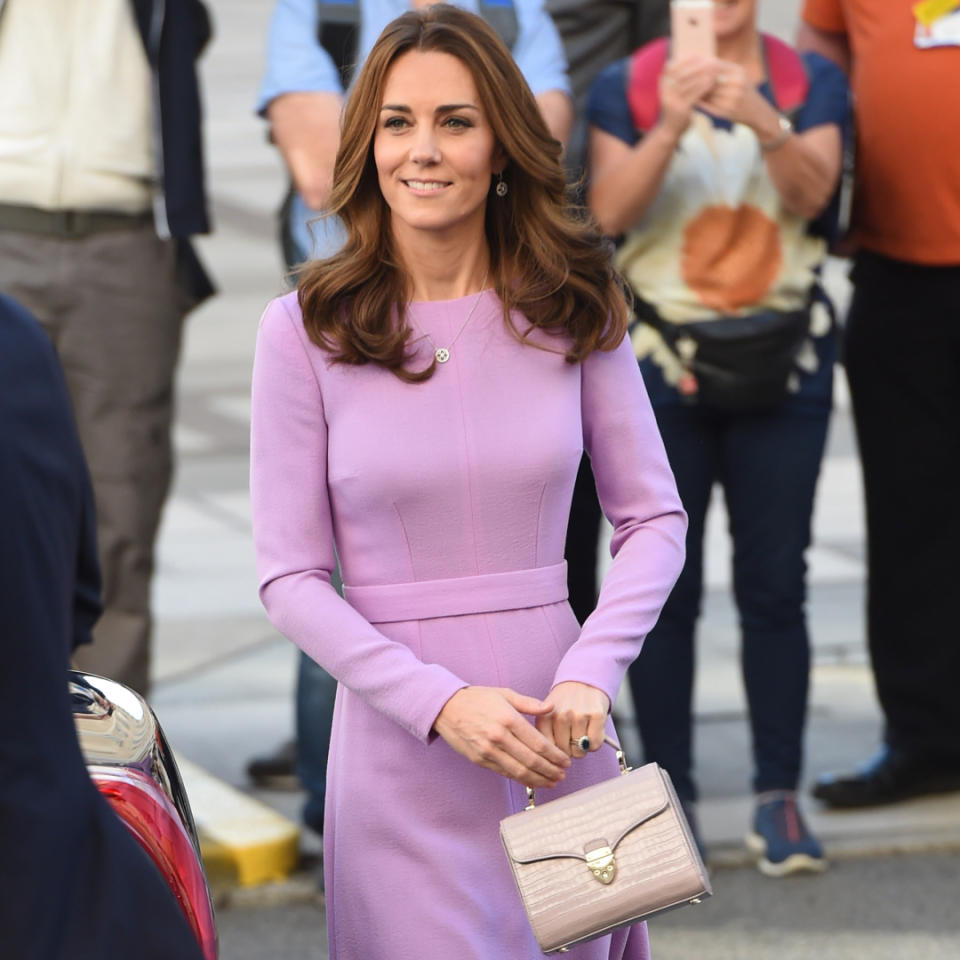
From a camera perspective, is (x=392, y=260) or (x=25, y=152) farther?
(x=25, y=152)

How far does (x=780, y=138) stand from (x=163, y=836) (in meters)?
2.59

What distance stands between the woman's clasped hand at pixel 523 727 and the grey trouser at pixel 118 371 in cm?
254

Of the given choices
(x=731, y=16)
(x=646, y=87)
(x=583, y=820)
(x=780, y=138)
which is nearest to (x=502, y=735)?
(x=583, y=820)

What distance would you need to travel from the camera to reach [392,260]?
2824mm

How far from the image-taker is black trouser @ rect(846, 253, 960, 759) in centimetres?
496

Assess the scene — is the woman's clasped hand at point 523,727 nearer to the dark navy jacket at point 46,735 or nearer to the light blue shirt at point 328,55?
the dark navy jacket at point 46,735

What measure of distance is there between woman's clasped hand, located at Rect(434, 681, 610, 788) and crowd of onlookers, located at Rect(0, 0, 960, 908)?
1581mm

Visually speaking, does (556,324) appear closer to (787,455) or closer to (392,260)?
(392,260)

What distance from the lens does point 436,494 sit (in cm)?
269

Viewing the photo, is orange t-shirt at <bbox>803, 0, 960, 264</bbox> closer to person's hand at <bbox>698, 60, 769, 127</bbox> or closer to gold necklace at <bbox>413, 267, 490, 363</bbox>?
person's hand at <bbox>698, 60, 769, 127</bbox>

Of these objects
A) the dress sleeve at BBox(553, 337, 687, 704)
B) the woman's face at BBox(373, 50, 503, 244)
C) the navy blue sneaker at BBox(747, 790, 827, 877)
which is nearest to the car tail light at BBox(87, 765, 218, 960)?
the dress sleeve at BBox(553, 337, 687, 704)

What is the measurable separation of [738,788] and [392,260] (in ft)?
9.41

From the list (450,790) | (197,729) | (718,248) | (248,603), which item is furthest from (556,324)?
(248,603)

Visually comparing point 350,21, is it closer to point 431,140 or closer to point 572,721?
point 431,140
